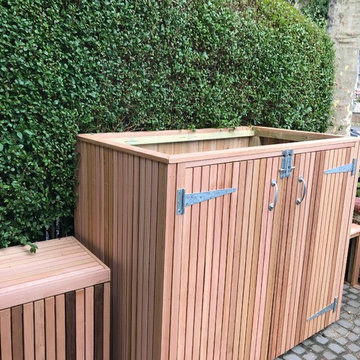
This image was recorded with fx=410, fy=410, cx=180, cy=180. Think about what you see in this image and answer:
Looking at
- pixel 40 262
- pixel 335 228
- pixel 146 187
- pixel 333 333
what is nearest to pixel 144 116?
pixel 146 187

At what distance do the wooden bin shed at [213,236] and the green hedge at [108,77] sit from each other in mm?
179

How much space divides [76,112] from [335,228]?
200 cm

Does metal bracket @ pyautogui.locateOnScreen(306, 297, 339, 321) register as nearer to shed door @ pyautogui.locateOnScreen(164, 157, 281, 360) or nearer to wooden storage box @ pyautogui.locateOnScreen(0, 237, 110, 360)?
shed door @ pyautogui.locateOnScreen(164, 157, 281, 360)

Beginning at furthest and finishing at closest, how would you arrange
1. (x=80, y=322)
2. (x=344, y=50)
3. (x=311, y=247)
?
(x=344, y=50), (x=311, y=247), (x=80, y=322)

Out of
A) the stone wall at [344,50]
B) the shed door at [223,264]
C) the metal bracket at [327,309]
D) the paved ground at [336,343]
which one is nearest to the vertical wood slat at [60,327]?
the shed door at [223,264]

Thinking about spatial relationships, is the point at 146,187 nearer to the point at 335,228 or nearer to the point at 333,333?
the point at 335,228

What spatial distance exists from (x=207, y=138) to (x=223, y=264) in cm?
122

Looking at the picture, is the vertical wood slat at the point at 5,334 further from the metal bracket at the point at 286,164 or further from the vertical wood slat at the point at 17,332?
the metal bracket at the point at 286,164

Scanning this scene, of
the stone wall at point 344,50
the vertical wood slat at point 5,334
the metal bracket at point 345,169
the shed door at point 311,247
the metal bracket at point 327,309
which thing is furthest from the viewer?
the stone wall at point 344,50

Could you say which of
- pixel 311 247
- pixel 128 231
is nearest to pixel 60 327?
pixel 128 231

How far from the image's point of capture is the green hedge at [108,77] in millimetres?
2262

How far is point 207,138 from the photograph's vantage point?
3.17 meters

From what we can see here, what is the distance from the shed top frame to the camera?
196cm

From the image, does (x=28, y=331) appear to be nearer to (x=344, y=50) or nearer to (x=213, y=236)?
(x=213, y=236)
